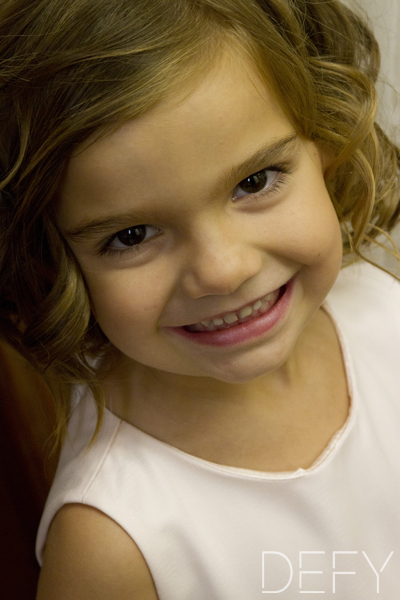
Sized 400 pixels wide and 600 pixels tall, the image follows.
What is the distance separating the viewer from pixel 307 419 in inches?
41.3

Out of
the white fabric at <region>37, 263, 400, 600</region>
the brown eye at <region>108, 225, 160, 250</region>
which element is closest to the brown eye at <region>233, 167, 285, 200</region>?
the brown eye at <region>108, 225, 160, 250</region>

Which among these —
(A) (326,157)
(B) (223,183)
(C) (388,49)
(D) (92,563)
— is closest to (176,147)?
(B) (223,183)

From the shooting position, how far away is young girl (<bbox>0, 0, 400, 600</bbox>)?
2.38ft

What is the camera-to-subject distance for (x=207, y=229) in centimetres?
76

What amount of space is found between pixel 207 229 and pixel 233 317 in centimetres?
14

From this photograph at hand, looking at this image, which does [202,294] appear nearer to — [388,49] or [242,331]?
[242,331]

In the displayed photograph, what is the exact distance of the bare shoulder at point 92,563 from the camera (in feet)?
2.86

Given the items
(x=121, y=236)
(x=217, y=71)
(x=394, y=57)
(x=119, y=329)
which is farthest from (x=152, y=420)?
(x=394, y=57)

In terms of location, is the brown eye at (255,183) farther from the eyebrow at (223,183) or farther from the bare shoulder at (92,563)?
the bare shoulder at (92,563)

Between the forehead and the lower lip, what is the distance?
0.20 m

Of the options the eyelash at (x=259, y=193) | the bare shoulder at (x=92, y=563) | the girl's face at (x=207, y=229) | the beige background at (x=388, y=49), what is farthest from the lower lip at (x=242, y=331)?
the beige background at (x=388, y=49)

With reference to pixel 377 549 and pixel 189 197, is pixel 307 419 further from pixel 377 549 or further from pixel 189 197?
pixel 189 197

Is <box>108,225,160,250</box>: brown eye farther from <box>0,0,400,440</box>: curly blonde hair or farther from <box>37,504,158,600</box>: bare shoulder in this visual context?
<box>37,504,158,600</box>: bare shoulder

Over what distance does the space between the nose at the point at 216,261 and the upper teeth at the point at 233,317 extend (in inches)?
3.0
